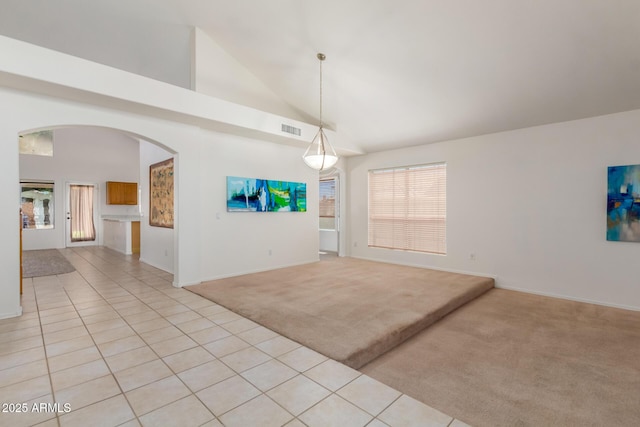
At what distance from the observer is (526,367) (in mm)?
2654

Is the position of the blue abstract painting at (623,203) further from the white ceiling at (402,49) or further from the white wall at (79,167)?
the white wall at (79,167)

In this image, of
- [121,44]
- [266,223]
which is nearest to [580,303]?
[266,223]

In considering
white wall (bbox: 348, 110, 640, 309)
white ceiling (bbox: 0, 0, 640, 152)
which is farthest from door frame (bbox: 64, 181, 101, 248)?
white wall (bbox: 348, 110, 640, 309)

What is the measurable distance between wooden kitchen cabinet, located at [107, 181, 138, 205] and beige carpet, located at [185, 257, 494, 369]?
6979 mm

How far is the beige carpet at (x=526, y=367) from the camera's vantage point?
2098 mm

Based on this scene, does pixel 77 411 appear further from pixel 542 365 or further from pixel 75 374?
pixel 542 365

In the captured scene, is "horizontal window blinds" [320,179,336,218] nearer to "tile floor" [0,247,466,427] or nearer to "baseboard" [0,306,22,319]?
"tile floor" [0,247,466,427]

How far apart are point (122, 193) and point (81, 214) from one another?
4.31 ft

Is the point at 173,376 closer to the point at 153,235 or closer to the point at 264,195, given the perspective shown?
the point at 264,195

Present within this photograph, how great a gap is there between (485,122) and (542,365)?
12.5 feet

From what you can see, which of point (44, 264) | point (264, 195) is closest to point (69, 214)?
point (44, 264)

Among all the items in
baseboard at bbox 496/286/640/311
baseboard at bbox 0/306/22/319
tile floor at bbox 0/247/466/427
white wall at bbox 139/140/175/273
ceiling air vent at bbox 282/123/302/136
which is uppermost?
ceiling air vent at bbox 282/123/302/136

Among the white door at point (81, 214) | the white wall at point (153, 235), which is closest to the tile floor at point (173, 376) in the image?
the white wall at point (153, 235)

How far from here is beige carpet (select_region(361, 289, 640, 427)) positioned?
6.88 ft
